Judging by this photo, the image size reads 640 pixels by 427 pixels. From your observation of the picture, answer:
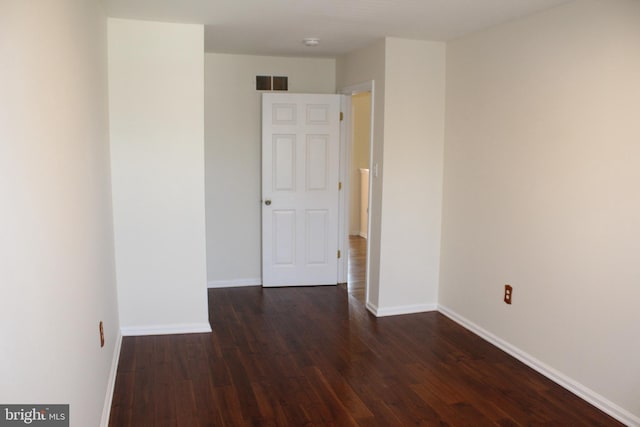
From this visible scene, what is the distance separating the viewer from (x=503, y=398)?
3105 mm

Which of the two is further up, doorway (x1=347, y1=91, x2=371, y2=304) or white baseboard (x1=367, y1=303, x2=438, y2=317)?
doorway (x1=347, y1=91, x2=371, y2=304)

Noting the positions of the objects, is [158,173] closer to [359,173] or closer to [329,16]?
[329,16]

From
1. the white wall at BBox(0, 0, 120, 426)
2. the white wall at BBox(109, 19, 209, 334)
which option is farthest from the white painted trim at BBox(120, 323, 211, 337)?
the white wall at BBox(0, 0, 120, 426)

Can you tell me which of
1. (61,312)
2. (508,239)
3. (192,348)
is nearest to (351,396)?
(192,348)

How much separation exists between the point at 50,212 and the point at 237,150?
3736 mm

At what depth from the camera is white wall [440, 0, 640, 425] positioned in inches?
113

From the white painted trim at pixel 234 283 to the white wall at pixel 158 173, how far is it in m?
1.26

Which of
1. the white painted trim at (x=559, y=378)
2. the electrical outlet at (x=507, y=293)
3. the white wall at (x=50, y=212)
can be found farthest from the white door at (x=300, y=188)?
the white wall at (x=50, y=212)

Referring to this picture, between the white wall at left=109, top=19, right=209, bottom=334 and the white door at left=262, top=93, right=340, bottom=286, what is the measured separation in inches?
52.5

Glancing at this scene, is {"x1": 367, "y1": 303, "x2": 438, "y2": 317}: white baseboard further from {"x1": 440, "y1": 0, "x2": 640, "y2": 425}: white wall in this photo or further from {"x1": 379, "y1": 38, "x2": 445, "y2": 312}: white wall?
{"x1": 440, "y1": 0, "x2": 640, "y2": 425}: white wall

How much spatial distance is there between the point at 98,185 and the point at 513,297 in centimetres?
281

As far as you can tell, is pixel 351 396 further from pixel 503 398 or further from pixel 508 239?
pixel 508 239

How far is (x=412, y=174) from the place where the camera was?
14.8 ft

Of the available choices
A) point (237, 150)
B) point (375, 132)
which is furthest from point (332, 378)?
point (237, 150)
